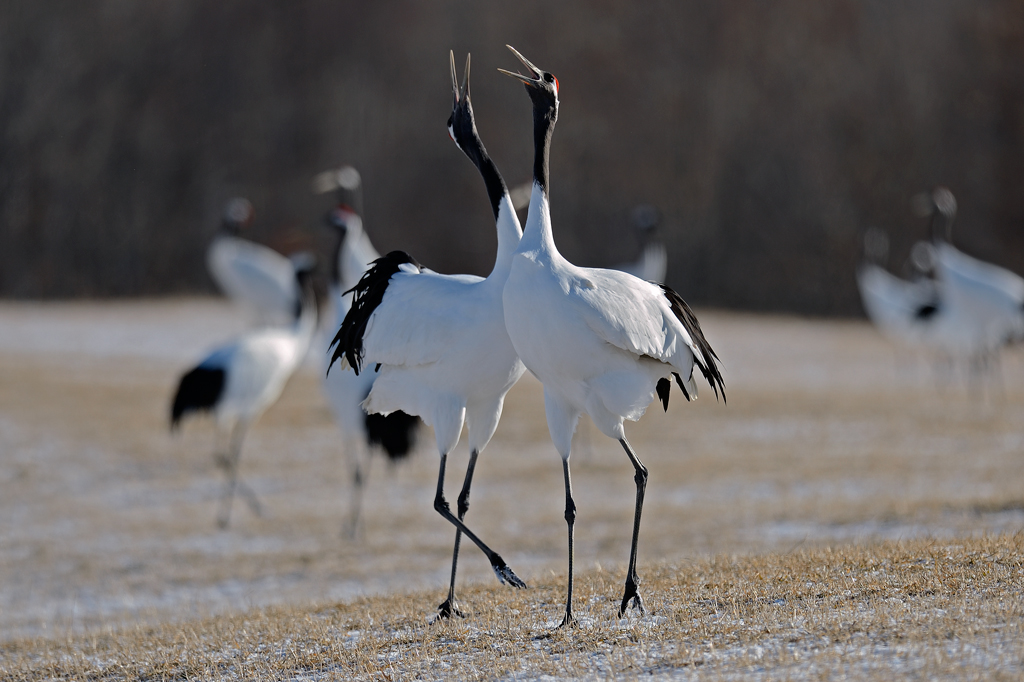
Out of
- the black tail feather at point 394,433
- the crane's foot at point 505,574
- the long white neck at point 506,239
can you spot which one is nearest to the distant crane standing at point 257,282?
the black tail feather at point 394,433

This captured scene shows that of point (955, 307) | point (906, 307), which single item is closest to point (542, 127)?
point (955, 307)

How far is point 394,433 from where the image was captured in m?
7.43

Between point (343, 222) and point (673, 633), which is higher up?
point (343, 222)

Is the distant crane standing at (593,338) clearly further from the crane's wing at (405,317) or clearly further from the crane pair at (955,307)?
the crane pair at (955,307)

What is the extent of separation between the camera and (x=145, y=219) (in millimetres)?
24609

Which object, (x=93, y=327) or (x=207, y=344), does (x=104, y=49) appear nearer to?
(x=93, y=327)

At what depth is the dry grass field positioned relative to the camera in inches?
133

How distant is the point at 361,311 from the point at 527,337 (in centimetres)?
114

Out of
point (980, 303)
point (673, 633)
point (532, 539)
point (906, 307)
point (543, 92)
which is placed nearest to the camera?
point (673, 633)

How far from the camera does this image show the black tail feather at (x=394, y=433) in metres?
7.41

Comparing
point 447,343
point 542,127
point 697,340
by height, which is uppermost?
point 542,127

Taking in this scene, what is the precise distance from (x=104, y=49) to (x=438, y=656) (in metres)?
23.4

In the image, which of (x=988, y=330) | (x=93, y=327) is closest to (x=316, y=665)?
(x=988, y=330)

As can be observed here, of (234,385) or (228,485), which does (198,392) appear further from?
(228,485)
